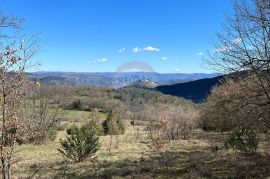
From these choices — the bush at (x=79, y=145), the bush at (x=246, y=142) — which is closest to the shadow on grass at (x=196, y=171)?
the bush at (x=246, y=142)

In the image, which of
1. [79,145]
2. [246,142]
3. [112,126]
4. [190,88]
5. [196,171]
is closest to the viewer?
[196,171]

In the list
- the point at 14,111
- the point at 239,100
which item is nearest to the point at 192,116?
the point at 239,100

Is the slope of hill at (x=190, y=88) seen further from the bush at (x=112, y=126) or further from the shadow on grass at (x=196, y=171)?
the shadow on grass at (x=196, y=171)

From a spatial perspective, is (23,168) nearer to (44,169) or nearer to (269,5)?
Result: (44,169)

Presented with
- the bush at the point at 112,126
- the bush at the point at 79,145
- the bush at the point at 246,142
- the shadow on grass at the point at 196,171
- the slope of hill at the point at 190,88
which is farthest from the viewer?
the slope of hill at the point at 190,88

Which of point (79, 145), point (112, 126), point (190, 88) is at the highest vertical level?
point (79, 145)

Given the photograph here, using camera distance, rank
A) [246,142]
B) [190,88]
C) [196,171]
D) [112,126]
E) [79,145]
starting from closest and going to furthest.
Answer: [196,171]
[246,142]
[79,145]
[112,126]
[190,88]

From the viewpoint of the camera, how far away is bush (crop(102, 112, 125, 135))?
3883cm

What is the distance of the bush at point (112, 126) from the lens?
38.8 m

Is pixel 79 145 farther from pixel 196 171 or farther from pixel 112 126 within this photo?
pixel 112 126

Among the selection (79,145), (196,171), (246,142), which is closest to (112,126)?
(79,145)

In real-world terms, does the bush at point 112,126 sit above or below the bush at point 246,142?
below

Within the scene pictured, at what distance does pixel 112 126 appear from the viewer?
3819cm

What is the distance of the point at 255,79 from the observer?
12.0 meters
